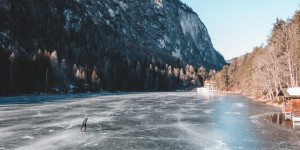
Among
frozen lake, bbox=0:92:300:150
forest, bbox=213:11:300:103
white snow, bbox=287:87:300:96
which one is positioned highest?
forest, bbox=213:11:300:103

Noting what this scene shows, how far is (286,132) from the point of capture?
35.0 meters

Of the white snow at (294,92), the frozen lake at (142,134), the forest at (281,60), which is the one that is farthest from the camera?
the forest at (281,60)

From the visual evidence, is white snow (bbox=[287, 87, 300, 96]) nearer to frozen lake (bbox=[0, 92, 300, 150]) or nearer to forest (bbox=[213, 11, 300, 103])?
frozen lake (bbox=[0, 92, 300, 150])

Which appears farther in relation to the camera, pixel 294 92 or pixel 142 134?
pixel 294 92

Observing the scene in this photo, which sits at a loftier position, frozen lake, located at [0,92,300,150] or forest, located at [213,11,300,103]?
forest, located at [213,11,300,103]

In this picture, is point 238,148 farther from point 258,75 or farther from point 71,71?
point 71,71

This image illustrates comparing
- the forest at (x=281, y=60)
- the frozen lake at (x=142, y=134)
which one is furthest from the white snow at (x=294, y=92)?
the forest at (x=281, y=60)

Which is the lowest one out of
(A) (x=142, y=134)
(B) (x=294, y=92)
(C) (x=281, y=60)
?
(A) (x=142, y=134)

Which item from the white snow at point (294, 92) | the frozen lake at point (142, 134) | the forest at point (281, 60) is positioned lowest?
the frozen lake at point (142, 134)

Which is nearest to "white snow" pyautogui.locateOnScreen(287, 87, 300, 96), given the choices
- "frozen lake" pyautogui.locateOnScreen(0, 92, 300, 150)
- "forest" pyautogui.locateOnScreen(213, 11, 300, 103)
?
"frozen lake" pyautogui.locateOnScreen(0, 92, 300, 150)

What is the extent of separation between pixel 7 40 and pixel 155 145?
15622 centimetres

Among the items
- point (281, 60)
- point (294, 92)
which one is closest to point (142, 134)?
point (294, 92)

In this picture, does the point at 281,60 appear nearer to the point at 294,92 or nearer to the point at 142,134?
the point at 294,92

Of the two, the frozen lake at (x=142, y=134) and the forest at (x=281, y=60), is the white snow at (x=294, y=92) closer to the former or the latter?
the frozen lake at (x=142, y=134)
